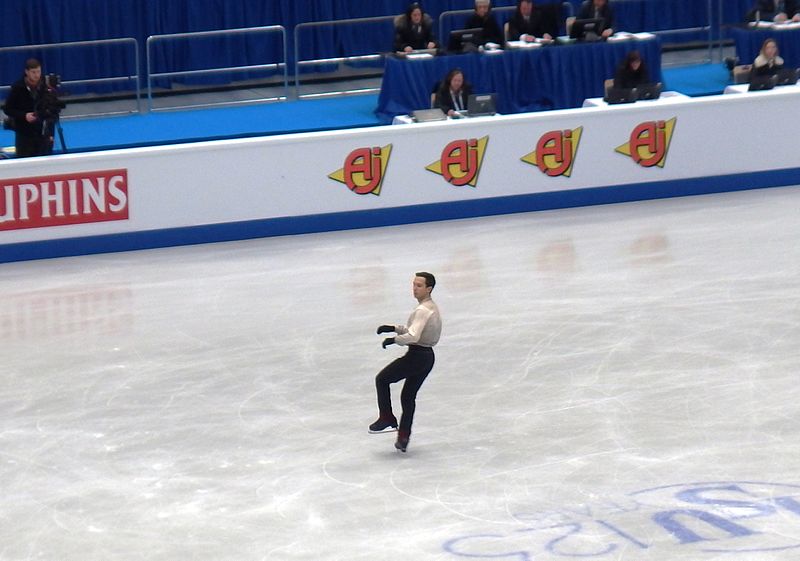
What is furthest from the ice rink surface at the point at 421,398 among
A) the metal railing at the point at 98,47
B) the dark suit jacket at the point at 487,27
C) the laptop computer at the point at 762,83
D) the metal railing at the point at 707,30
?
the metal railing at the point at 707,30

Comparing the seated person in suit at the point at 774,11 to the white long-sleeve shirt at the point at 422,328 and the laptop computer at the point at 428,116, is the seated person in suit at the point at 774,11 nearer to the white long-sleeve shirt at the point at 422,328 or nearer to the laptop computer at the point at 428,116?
the laptop computer at the point at 428,116

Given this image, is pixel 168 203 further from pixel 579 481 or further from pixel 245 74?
pixel 579 481

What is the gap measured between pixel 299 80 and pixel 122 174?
708cm

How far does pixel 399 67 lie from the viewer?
21.4m

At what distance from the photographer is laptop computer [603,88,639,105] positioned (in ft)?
64.1

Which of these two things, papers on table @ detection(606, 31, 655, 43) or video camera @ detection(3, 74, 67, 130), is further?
papers on table @ detection(606, 31, 655, 43)

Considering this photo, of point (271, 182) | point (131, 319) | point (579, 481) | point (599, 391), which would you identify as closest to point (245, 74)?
point (271, 182)

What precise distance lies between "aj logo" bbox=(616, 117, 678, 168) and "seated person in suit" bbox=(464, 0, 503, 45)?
3547 mm

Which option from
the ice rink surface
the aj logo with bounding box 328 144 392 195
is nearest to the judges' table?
the aj logo with bounding box 328 144 392 195

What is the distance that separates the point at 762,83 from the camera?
2016cm

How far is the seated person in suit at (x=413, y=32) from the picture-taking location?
2156 centimetres

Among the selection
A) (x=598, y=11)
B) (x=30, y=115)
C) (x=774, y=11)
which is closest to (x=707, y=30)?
(x=774, y=11)

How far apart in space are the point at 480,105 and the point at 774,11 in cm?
715

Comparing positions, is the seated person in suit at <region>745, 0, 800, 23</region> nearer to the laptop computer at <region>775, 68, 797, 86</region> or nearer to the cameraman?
the laptop computer at <region>775, 68, 797, 86</region>
